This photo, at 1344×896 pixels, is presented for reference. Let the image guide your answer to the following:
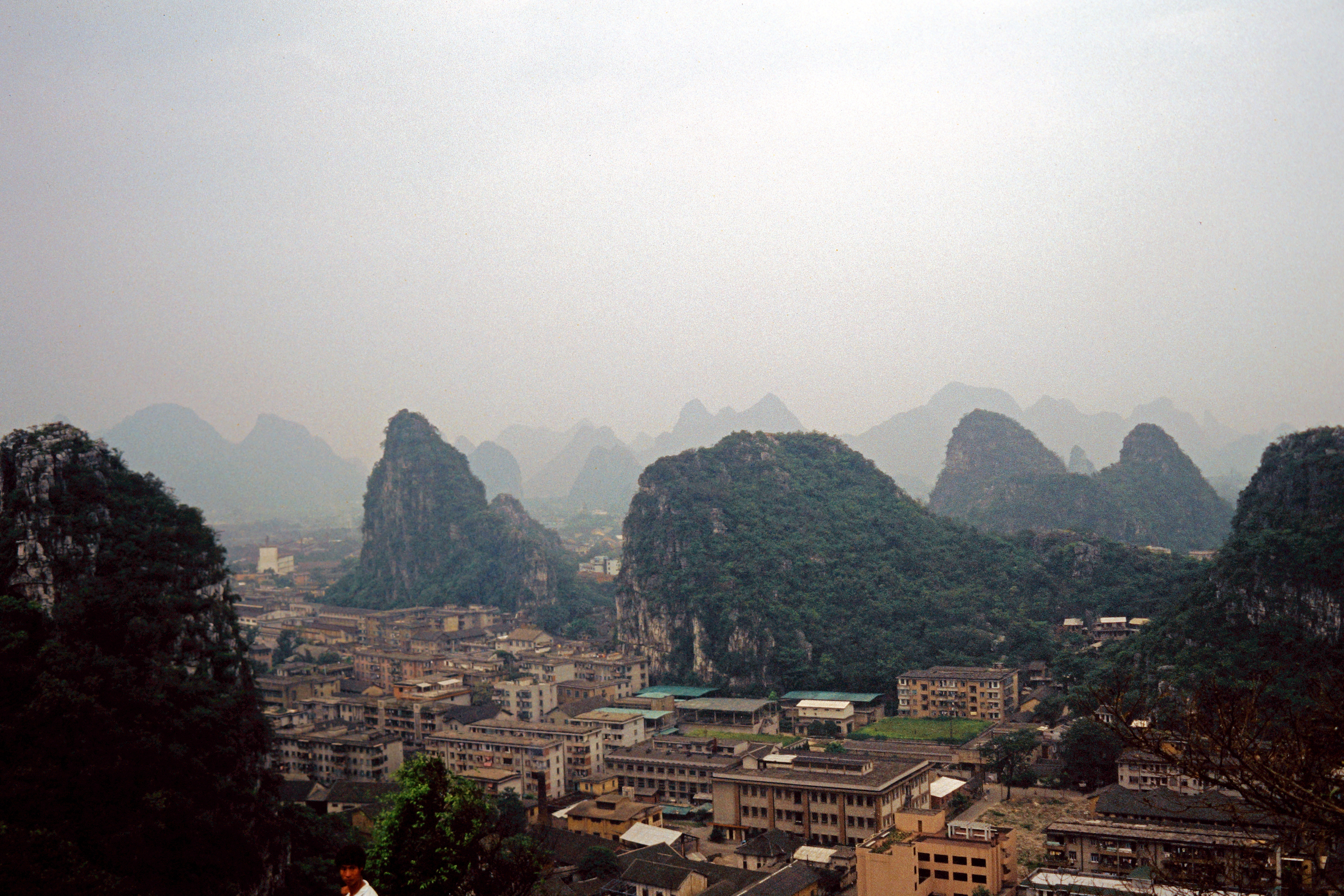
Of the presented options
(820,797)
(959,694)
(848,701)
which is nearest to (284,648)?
(848,701)

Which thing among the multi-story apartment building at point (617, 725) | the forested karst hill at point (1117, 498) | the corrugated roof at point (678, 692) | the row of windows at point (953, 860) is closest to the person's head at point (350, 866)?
the row of windows at point (953, 860)

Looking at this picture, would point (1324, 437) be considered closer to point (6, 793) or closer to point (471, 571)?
point (6, 793)

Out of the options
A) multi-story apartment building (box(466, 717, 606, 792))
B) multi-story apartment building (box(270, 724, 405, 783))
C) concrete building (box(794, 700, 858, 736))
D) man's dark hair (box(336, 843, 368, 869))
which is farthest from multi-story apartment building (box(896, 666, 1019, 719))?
man's dark hair (box(336, 843, 368, 869))

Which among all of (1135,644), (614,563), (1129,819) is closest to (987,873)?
(1129,819)

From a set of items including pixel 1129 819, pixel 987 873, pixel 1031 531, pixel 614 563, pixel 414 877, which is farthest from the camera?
pixel 614 563

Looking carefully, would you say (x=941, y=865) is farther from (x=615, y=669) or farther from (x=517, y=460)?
(x=517, y=460)

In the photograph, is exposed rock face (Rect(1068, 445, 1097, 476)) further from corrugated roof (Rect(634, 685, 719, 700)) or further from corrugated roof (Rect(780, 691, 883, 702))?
corrugated roof (Rect(634, 685, 719, 700))
